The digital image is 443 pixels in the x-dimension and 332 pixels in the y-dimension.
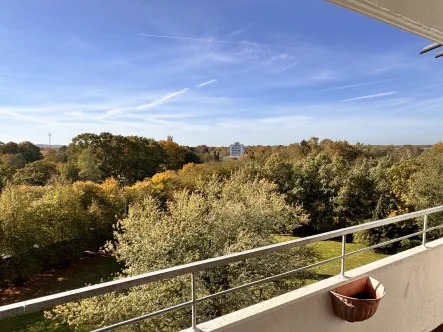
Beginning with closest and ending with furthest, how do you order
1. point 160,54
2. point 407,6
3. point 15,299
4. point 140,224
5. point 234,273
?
point 407,6 → point 234,273 → point 140,224 → point 15,299 → point 160,54

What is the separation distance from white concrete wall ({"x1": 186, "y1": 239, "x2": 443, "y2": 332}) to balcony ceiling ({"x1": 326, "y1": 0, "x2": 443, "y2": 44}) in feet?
4.35

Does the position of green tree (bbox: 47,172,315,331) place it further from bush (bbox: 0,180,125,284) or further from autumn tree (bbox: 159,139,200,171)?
autumn tree (bbox: 159,139,200,171)

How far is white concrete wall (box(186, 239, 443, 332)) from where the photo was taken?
1.32 metres

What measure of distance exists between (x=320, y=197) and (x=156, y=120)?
1989 cm

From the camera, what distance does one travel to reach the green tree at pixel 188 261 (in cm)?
641

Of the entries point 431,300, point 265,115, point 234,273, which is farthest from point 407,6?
point 265,115

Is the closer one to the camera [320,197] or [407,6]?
[407,6]

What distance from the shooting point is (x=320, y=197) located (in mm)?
19984

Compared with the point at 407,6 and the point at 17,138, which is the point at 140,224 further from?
the point at 17,138

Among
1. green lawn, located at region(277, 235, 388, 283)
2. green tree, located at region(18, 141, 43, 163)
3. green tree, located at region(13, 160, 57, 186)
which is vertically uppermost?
green tree, located at region(18, 141, 43, 163)

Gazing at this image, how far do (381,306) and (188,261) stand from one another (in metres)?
5.78

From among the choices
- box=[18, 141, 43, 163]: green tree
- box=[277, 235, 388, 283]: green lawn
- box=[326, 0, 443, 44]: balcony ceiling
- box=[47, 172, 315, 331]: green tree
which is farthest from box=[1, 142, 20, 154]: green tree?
box=[326, 0, 443, 44]: balcony ceiling

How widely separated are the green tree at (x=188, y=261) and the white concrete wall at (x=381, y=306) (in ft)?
15.8

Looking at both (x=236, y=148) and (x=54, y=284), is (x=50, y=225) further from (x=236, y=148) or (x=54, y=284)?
(x=236, y=148)
